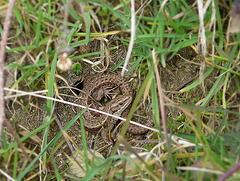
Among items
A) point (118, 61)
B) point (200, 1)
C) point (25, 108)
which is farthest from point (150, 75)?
point (25, 108)

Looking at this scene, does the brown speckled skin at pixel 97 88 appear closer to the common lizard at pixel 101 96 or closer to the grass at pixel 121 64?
the common lizard at pixel 101 96

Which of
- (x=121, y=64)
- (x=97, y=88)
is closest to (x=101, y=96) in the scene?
(x=97, y=88)

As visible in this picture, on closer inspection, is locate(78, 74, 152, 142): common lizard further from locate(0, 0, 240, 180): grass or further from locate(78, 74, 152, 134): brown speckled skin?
locate(0, 0, 240, 180): grass

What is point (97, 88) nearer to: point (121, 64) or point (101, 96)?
point (101, 96)

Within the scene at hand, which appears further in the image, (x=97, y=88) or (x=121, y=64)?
(x=97, y=88)

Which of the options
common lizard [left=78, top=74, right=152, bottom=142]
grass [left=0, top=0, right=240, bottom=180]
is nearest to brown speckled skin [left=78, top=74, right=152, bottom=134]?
common lizard [left=78, top=74, right=152, bottom=142]

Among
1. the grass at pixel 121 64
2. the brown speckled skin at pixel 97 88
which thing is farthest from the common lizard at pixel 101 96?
the grass at pixel 121 64

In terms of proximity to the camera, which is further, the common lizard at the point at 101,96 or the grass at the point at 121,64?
the common lizard at the point at 101,96

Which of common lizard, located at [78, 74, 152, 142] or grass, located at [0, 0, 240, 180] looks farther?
common lizard, located at [78, 74, 152, 142]
